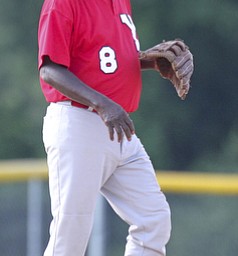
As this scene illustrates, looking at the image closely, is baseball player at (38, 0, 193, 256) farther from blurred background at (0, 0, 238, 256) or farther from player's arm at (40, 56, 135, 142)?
blurred background at (0, 0, 238, 256)

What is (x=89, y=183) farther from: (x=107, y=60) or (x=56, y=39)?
(x=56, y=39)

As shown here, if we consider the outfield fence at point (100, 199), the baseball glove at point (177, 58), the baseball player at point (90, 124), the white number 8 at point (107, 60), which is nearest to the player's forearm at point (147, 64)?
the baseball glove at point (177, 58)

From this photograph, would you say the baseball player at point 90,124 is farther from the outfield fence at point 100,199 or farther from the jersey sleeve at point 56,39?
the outfield fence at point 100,199

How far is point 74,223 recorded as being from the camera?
5.34 m

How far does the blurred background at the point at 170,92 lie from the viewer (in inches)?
546

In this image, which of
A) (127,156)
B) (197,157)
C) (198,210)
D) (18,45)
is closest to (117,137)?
(127,156)

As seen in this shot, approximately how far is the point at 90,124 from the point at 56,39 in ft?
1.37

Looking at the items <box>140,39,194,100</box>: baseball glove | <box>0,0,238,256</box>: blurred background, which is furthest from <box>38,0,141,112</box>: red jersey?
<box>0,0,238,256</box>: blurred background

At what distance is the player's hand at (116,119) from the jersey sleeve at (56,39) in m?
0.26

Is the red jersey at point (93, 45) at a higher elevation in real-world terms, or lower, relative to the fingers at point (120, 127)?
higher

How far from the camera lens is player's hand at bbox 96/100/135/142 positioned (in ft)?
16.8

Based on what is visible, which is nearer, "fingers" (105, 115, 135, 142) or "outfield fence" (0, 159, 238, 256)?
"fingers" (105, 115, 135, 142)

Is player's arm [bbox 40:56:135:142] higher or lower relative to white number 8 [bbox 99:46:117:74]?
lower

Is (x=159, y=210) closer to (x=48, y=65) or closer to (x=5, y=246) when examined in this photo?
(x=48, y=65)
